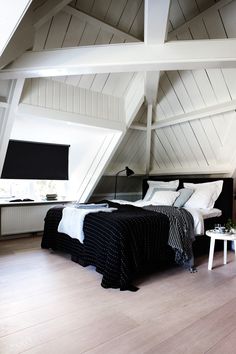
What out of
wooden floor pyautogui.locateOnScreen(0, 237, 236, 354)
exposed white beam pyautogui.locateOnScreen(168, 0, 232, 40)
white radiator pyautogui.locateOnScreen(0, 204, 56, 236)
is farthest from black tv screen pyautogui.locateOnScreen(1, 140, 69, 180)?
exposed white beam pyautogui.locateOnScreen(168, 0, 232, 40)

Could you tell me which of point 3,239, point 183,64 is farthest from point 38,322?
point 3,239

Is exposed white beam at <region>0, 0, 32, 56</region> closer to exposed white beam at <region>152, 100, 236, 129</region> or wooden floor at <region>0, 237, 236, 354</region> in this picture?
wooden floor at <region>0, 237, 236, 354</region>

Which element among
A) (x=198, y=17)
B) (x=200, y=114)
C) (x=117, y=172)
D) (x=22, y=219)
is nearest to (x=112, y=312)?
(x=22, y=219)

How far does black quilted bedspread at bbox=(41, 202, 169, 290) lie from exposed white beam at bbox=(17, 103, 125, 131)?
1469 millimetres

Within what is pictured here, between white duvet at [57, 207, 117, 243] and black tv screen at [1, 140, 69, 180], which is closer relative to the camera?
white duvet at [57, 207, 117, 243]

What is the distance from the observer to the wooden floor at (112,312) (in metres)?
1.74

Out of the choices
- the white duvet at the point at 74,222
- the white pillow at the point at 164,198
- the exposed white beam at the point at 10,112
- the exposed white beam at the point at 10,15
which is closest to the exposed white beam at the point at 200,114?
the white pillow at the point at 164,198

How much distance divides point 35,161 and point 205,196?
2895 millimetres

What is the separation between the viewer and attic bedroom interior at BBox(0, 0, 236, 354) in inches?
79.1

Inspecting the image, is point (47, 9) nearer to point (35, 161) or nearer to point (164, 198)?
point (35, 161)

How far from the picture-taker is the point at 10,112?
3320mm

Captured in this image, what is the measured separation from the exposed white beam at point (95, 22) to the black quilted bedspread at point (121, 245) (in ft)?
7.35

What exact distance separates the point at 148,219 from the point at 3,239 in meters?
2.84

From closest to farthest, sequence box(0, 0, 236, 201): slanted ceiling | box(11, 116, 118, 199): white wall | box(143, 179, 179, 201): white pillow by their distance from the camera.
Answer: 1. box(0, 0, 236, 201): slanted ceiling
2. box(11, 116, 118, 199): white wall
3. box(143, 179, 179, 201): white pillow
